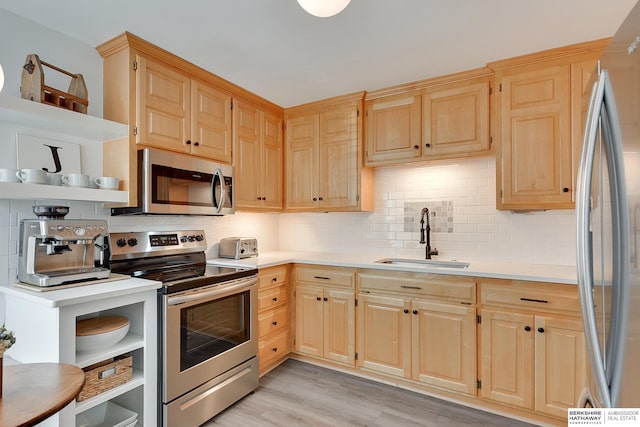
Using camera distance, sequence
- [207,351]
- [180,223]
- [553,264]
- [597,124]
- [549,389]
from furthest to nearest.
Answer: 1. [180,223]
2. [553,264]
3. [207,351]
4. [549,389]
5. [597,124]

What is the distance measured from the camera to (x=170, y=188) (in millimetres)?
2342

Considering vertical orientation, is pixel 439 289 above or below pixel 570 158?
below

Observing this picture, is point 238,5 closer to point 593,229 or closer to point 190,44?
point 190,44

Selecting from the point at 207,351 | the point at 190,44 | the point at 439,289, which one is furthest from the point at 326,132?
the point at 207,351

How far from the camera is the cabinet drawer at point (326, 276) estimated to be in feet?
8.95

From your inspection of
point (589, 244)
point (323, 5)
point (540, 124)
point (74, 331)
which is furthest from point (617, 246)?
point (74, 331)

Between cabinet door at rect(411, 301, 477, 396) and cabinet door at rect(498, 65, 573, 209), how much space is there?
898 millimetres

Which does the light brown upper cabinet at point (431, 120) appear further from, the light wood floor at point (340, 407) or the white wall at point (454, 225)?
the light wood floor at point (340, 407)

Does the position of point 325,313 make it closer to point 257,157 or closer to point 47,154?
point 257,157

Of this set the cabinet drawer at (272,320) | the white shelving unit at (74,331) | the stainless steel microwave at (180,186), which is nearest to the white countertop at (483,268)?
the cabinet drawer at (272,320)

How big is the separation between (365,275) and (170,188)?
1.58m

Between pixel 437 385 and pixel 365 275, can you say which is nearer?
pixel 437 385

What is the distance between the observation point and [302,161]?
3.39 m

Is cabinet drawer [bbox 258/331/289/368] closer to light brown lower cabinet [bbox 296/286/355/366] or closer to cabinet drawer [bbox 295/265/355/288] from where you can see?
light brown lower cabinet [bbox 296/286/355/366]
